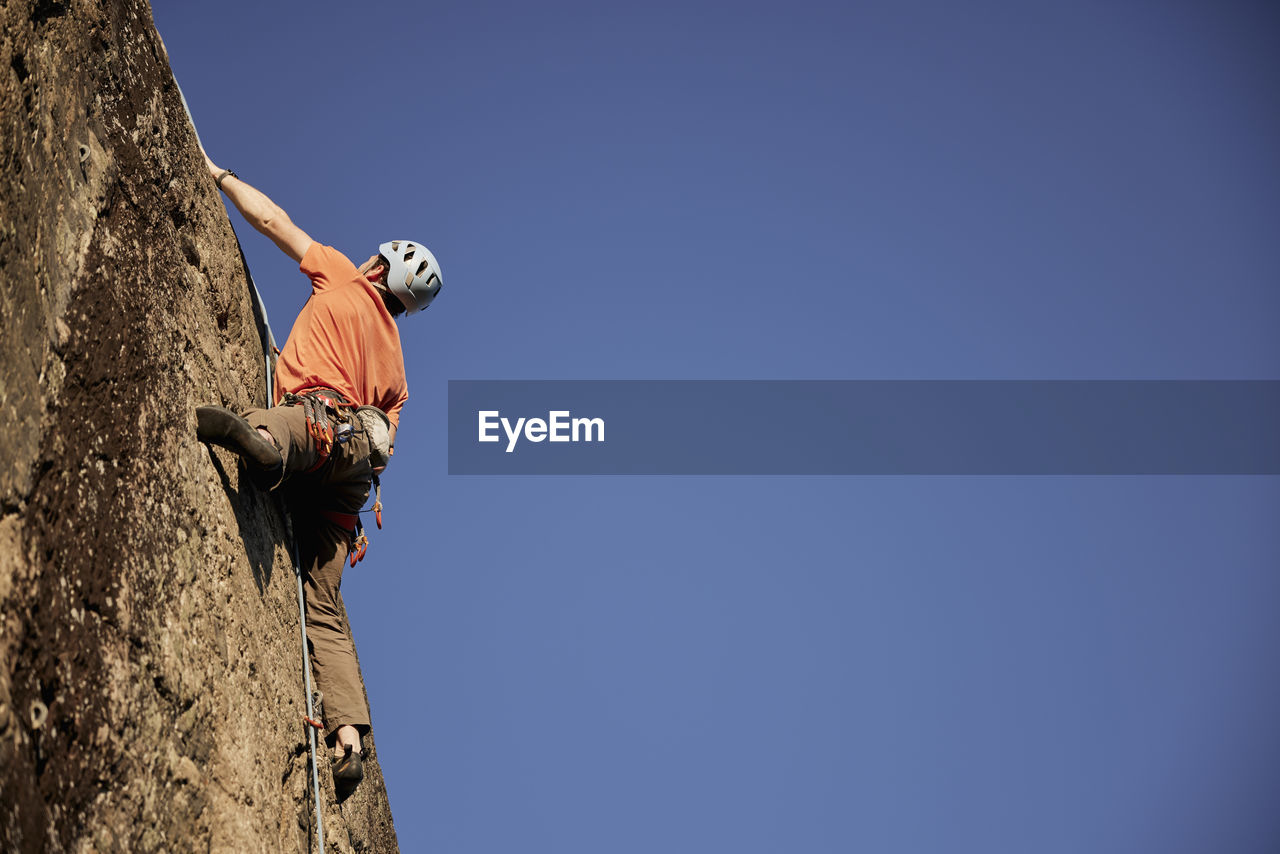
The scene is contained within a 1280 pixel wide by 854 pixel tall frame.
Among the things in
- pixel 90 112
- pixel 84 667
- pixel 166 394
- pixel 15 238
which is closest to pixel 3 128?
pixel 15 238

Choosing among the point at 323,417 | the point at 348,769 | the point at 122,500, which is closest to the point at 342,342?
the point at 323,417

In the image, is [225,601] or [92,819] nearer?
[92,819]

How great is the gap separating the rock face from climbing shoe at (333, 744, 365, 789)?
15.2 inches

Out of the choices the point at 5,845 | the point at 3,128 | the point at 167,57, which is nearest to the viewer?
the point at 5,845

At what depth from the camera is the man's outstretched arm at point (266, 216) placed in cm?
522

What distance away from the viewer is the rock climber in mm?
4957

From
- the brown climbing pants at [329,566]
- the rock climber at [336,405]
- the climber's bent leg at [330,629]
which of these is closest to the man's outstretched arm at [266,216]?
the rock climber at [336,405]

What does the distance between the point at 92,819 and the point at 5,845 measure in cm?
53

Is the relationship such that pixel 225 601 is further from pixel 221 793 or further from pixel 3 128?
pixel 3 128

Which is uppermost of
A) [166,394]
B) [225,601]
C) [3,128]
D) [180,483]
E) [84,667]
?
[3,128]

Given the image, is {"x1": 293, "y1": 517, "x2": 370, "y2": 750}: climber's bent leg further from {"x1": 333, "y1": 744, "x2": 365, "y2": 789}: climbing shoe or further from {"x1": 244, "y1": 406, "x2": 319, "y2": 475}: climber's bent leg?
{"x1": 244, "y1": 406, "x2": 319, "y2": 475}: climber's bent leg

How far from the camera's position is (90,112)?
362 cm

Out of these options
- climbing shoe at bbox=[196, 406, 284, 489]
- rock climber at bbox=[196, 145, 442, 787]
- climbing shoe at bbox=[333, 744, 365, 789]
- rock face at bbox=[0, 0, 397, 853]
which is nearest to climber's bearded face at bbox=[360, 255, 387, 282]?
rock climber at bbox=[196, 145, 442, 787]

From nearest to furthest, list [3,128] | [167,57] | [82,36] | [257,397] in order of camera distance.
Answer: [3,128]
[82,36]
[167,57]
[257,397]
